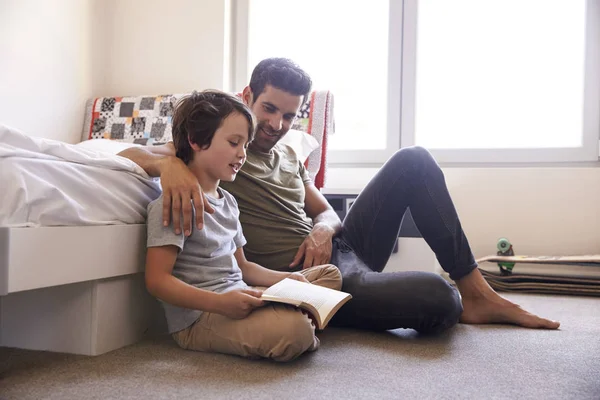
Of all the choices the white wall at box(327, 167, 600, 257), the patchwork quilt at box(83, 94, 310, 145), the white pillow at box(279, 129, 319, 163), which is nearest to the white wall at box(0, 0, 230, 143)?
the patchwork quilt at box(83, 94, 310, 145)

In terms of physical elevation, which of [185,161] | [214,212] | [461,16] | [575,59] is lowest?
[214,212]

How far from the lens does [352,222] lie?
5.51 ft

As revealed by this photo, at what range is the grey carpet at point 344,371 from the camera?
98cm

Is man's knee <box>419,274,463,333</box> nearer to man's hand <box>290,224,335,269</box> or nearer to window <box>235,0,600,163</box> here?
man's hand <box>290,224,335,269</box>

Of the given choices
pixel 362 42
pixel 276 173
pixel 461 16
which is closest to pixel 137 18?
pixel 362 42

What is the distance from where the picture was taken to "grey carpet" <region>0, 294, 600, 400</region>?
976 mm

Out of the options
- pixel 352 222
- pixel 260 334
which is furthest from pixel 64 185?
pixel 352 222

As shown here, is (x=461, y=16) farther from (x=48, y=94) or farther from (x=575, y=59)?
(x=48, y=94)

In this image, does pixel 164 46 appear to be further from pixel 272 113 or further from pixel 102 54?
pixel 272 113

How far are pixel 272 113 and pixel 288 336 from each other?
66 centimetres

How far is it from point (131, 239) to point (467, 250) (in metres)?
0.89

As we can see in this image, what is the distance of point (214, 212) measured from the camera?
1281mm

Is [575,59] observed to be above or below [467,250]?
above

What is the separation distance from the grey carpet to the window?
5.64 feet
